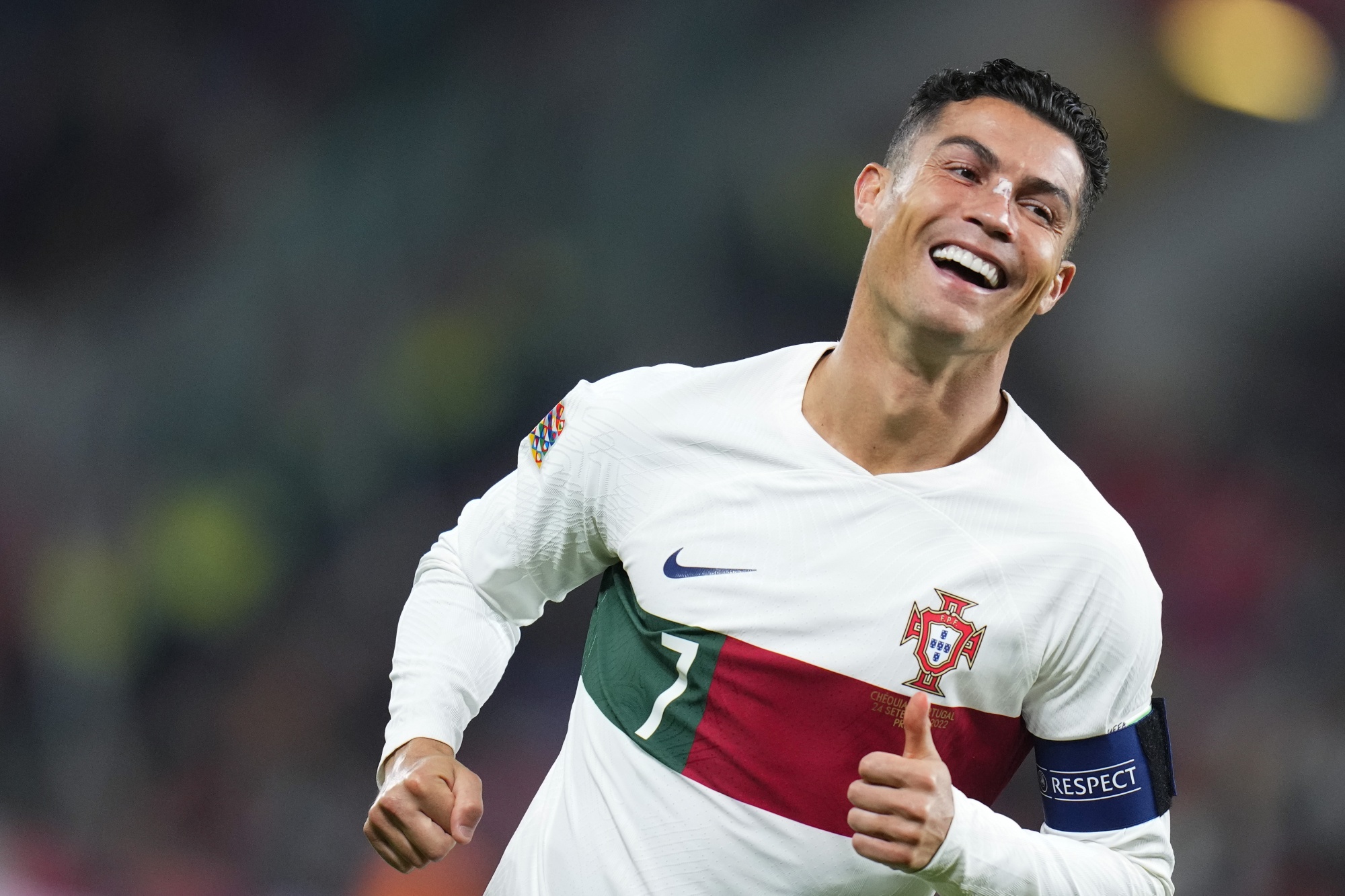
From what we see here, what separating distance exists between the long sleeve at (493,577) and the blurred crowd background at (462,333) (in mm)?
2202

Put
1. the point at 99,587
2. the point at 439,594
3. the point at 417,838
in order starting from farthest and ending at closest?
the point at 99,587, the point at 439,594, the point at 417,838

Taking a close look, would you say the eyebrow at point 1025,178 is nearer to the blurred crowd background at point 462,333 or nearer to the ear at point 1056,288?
the ear at point 1056,288

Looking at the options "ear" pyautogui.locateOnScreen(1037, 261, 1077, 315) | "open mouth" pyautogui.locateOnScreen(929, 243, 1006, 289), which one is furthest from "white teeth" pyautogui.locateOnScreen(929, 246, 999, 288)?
"ear" pyautogui.locateOnScreen(1037, 261, 1077, 315)

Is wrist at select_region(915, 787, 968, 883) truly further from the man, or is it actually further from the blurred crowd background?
the blurred crowd background

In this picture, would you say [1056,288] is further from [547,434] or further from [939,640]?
[547,434]

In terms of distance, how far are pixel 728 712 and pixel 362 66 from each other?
3319 mm

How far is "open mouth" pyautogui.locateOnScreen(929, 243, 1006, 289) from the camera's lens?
176 centimetres

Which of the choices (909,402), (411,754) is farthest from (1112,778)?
(411,754)

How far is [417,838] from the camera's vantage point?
1.65 metres

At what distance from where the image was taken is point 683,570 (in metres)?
1.78

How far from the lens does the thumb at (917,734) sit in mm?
1453

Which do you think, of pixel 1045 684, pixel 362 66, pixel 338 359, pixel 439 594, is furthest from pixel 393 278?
pixel 1045 684

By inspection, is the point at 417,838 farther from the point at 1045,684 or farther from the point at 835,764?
the point at 1045,684

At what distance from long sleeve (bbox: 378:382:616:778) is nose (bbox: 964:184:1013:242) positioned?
609mm
